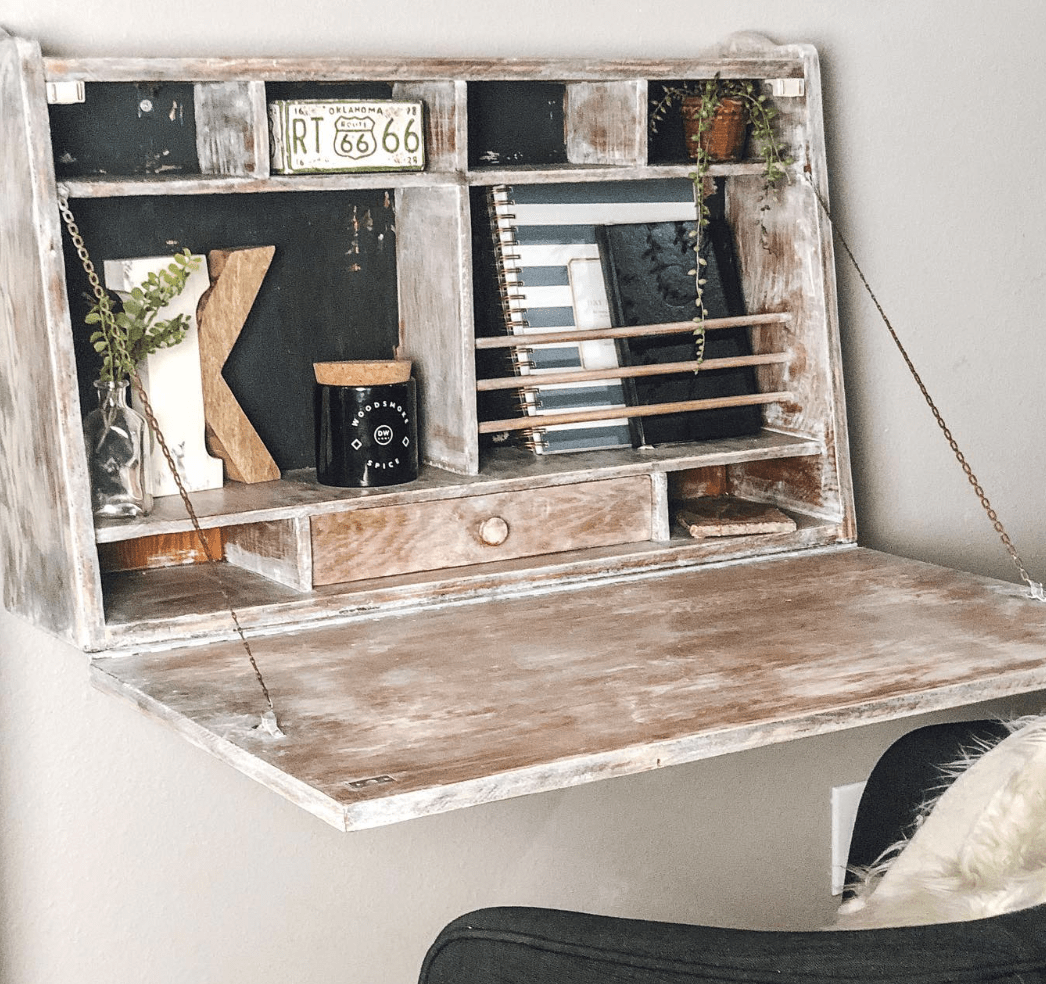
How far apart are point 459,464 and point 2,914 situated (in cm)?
90

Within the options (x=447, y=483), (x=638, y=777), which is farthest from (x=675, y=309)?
(x=638, y=777)

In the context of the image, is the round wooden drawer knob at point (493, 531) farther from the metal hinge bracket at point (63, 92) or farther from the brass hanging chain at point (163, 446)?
the metal hinge bracket at point (63, 92)

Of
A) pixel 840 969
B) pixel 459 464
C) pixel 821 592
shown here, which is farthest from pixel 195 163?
pixel 840 969

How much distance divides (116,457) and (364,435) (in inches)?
12.9

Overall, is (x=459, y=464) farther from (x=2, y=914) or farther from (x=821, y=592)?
(x=2, y=914)

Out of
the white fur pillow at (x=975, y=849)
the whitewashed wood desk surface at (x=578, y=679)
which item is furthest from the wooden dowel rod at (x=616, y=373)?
the white fur pillow at (x=975, y=849)

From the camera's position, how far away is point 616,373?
218cm

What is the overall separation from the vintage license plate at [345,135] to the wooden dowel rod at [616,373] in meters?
0.32

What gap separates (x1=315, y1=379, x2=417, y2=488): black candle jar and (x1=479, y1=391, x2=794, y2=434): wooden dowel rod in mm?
123

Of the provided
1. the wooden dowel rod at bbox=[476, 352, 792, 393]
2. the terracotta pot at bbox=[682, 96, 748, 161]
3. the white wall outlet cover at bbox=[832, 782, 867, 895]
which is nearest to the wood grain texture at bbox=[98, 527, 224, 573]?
the wooden dowel rod at bbox=[476, 352, 792, 393]

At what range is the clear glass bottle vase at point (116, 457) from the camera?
6.20 ft

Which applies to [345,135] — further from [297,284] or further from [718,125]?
[718,125]

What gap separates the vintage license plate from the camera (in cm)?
193

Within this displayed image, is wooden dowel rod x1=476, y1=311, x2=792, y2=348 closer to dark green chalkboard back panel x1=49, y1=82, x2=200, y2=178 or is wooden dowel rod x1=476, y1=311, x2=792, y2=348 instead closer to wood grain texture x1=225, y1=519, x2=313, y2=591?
wood grain texture x1=225, y1=519, x2=313, y2=591
